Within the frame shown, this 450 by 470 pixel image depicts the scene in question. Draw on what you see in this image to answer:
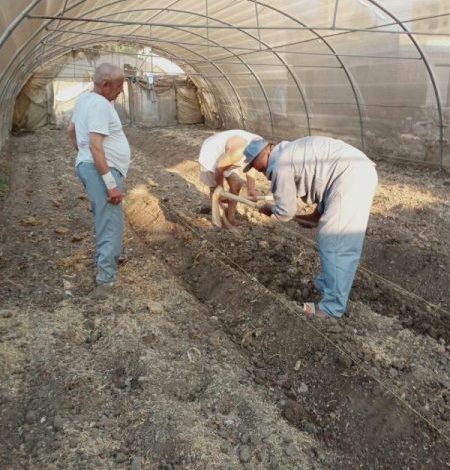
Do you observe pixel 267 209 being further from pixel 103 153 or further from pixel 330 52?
pixel 330 52

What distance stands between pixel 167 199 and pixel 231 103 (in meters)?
10.1

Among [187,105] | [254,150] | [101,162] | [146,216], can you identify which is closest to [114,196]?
[101,162]

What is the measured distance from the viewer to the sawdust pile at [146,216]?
19.2ft

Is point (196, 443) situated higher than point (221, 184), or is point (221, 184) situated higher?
point (221, 184)

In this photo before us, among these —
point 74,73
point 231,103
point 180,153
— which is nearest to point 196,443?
point 180,153

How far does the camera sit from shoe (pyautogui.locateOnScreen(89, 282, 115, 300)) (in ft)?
13.0

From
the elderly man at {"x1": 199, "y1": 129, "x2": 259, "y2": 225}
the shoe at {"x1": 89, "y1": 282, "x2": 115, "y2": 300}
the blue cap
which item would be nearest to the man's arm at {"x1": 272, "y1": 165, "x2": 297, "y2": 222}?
the blue cap

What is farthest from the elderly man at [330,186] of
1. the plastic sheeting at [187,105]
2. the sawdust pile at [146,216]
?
the plastic sheeting at [187,105]

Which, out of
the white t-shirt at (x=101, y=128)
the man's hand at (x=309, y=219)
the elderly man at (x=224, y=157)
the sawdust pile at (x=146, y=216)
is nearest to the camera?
the white t-shirt at (x=101, y=128)

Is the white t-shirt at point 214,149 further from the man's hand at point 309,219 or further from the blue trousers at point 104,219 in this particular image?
the blue trousers at point 104,219

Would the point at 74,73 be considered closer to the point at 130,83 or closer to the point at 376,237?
the point at 130,83

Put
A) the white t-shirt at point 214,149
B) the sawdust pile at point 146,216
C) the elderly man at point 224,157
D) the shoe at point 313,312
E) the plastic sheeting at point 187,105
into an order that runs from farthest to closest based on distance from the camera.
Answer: the plastic sheeting at point 187,105, the sawdust pile at point 146,216, the white t-shirt at point 214,149, the elderly man at point 224,157, the shoe at point 313,312

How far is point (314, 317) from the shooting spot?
3.67 meters

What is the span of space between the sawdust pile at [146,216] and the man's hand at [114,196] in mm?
2003
